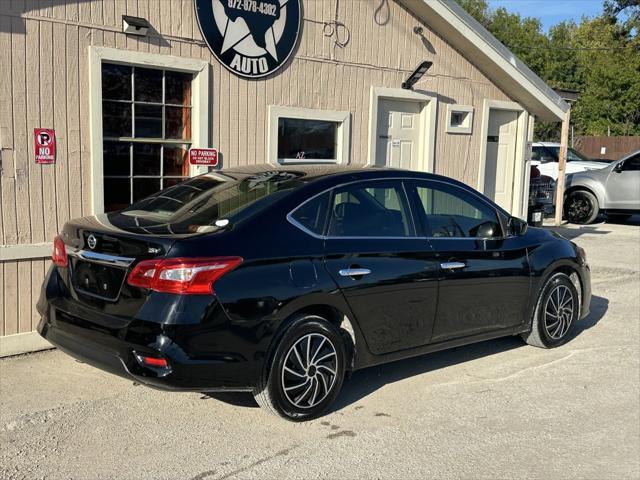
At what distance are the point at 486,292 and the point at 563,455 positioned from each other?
5.26 ft

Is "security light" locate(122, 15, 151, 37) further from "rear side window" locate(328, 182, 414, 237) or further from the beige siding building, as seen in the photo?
"rear side window" locate(328, 182, 414, 237)

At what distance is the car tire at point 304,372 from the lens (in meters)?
4.19

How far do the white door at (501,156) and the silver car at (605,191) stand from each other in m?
5.23

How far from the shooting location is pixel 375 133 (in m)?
8.79

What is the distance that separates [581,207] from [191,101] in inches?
465

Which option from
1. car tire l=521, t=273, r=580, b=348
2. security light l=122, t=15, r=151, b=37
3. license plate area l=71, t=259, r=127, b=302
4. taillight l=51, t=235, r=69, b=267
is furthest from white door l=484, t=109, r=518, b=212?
license plate area l=71, t=259, r=127, b=302

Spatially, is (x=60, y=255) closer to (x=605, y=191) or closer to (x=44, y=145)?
(x=44, y=145)

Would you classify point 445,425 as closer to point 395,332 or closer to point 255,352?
point 395,332

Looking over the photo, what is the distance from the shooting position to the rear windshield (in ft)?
14.1

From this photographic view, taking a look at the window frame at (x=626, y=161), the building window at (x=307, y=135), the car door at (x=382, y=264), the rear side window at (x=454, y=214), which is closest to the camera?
the car door at (x=382, y=264)

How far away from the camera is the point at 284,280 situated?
417 centimetres

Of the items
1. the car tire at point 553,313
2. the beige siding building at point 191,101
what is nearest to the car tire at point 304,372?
the car tire at point 553,313

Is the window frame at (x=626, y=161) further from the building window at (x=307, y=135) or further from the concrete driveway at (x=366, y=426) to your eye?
the concrete driveway at (x=366, y=426)

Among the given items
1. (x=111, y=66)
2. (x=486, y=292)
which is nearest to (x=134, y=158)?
(x=111, y=66)
